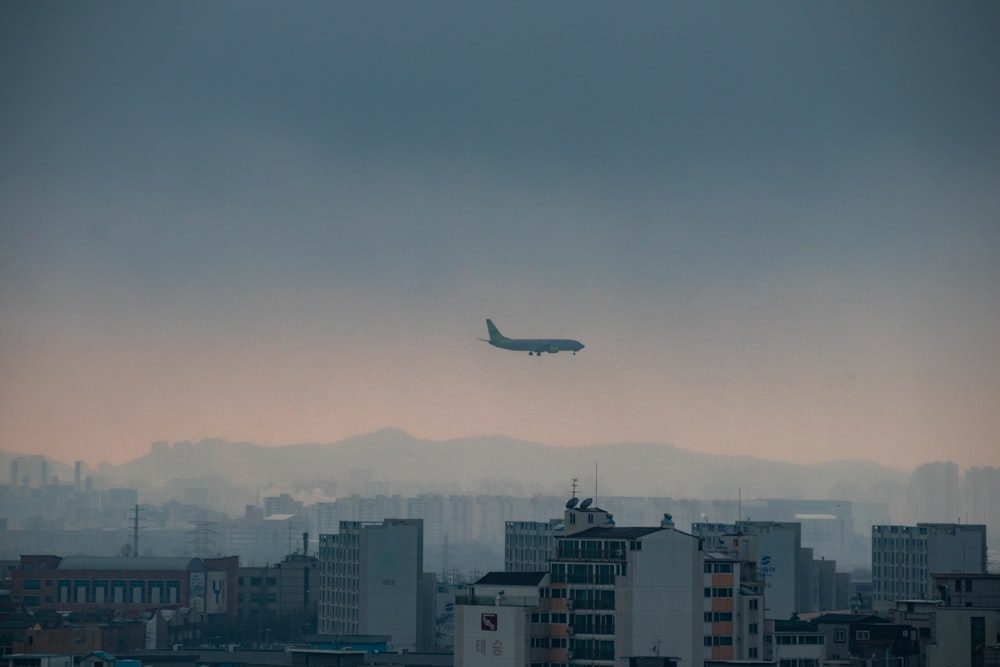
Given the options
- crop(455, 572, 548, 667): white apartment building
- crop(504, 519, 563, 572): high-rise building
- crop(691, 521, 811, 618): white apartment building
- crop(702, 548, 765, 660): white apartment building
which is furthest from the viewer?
crop(504, 519, 563, 572): high-rise building

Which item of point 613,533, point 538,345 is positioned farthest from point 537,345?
point 613,533

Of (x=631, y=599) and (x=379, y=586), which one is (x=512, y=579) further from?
(x=379, y=586)

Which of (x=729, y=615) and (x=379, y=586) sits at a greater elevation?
(x=729, y=615)

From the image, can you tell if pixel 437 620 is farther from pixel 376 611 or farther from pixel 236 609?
pixel 236 609

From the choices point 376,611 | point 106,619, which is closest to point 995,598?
point 376,611

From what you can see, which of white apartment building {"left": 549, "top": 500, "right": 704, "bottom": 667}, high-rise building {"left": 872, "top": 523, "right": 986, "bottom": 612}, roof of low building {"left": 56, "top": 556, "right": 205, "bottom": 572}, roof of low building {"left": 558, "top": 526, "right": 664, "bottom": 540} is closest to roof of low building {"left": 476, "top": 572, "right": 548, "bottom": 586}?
white apartment building {"left": 549, "top": 500, "right": 704, "bottom": 667}

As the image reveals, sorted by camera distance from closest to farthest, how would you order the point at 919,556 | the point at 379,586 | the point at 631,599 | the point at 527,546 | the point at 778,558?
the point at 631,599 < the point at 379,586 < the point at 778,558 < the point at 919,556 < the point at 527,546

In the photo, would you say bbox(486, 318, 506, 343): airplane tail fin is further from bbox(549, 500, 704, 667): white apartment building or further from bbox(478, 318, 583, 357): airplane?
bbox(549, 500, 704, 667): white apartment building

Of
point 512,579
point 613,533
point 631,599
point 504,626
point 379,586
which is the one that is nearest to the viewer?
point 504,626
